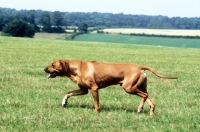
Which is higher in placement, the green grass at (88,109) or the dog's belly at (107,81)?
the dog's belly at (107,81)

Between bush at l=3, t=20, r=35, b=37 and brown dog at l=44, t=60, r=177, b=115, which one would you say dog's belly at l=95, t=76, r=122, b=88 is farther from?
bush at l=3, t=20, r=35, b=37

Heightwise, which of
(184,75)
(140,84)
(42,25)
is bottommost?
(42,25)

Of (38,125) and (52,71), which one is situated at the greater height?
(52,71)

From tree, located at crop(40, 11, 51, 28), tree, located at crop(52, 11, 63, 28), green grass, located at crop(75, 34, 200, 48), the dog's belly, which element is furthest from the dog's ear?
tree, located at crop(52, 11, 63, 28)

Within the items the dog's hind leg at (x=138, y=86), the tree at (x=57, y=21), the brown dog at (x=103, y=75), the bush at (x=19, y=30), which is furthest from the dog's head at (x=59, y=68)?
the tree at (x=57, y=21)

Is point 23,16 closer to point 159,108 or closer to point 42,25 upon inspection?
point 42,25

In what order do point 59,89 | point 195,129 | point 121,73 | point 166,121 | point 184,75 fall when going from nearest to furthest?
point 195,129, point 166,121, point 121,73, point 59,89, point 184,75

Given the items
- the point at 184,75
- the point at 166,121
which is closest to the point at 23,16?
the point at 184,75

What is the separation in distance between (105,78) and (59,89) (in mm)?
4087

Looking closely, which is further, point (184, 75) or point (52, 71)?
point (184, 75)

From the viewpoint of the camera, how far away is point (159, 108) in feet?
37.9

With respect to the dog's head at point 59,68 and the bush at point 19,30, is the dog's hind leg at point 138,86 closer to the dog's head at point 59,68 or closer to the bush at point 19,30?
the dog's head at point 59,68

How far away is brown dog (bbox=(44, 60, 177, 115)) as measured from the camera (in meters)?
10.5

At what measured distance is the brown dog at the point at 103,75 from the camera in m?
10.5
